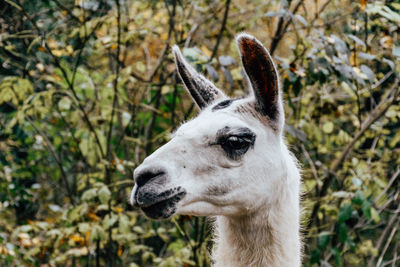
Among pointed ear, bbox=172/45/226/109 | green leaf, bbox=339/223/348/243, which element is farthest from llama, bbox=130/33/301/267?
green leaf, bbox=339/223/348/243

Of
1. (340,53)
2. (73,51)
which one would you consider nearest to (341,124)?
(340,53)

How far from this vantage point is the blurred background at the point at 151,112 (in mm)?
3942

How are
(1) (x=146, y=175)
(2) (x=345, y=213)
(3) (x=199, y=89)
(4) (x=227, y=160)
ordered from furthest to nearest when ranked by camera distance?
(2) (x=345, y=213) → (3) (x=199, y=89) → (4) (x=227, y=160) → (1) (x=146, y=175)

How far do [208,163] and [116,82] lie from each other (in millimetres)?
2623

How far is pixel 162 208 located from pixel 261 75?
0.76m

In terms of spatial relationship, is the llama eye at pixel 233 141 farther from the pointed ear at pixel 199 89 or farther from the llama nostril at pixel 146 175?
the pointed ear at pixel 199 89

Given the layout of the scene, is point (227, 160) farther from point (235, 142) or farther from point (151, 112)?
point (151, 112)

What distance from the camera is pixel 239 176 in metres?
2.06

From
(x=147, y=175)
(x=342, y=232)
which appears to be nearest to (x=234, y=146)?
(x=147, y=175)

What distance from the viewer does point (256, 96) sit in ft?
7.19

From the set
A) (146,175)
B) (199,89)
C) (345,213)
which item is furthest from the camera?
(345,213)

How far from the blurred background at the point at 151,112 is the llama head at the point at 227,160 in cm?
137

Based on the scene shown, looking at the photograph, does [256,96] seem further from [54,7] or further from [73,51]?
[54,7]

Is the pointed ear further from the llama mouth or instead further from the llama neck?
the llama mouth
